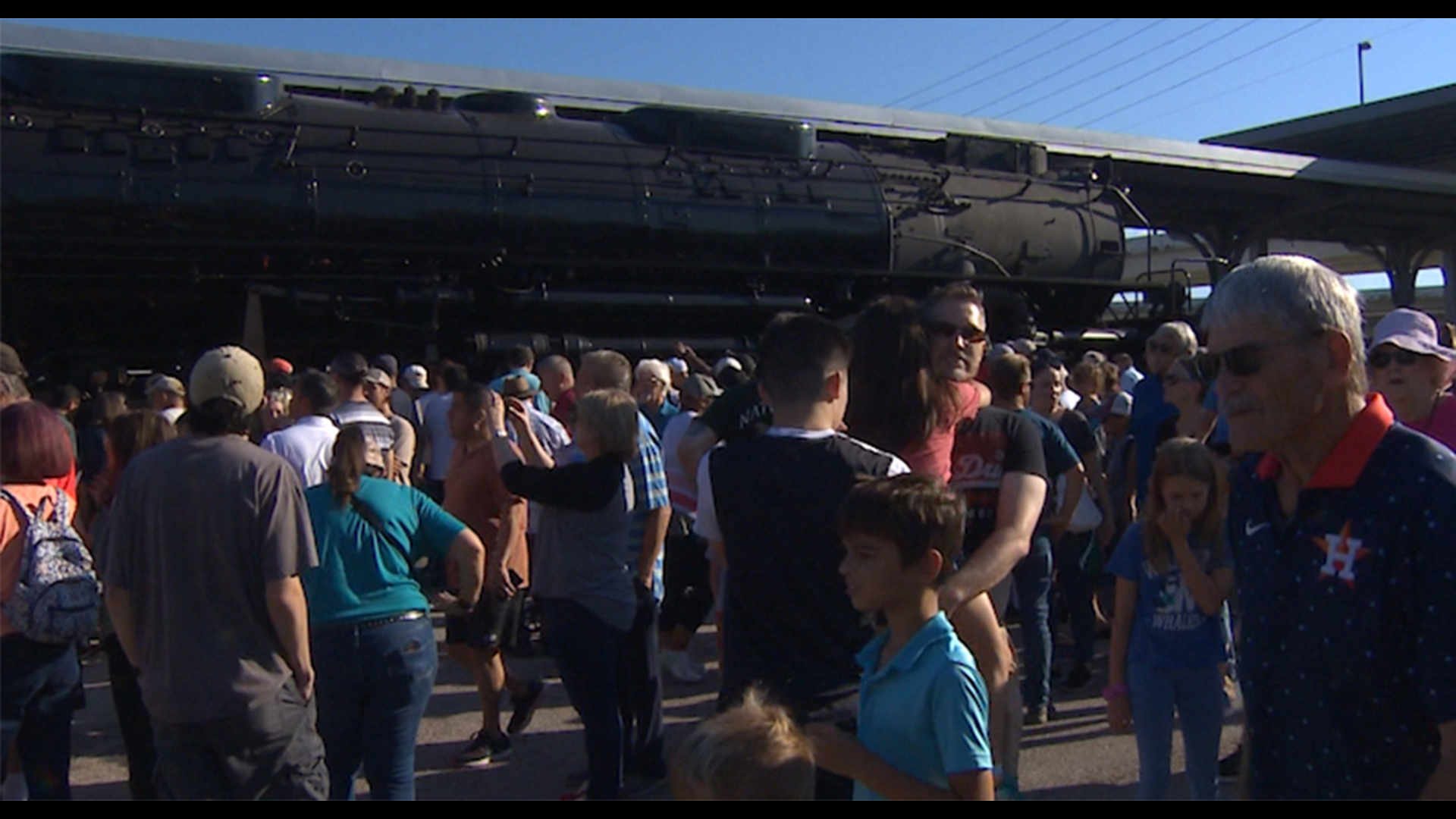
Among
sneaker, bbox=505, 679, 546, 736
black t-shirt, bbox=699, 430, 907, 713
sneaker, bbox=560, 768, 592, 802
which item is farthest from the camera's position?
sneaker, bbox=505, 679, 546, 736

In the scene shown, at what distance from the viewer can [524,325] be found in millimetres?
10859

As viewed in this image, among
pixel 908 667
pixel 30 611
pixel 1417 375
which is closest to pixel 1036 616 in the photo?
pixel 1417 375

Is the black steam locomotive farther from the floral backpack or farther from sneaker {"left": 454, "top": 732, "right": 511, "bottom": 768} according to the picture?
the floral backpack

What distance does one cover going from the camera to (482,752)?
5.54 metres

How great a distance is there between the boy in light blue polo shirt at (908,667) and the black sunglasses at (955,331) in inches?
40.7

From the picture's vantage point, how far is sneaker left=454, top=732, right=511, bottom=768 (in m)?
5.49

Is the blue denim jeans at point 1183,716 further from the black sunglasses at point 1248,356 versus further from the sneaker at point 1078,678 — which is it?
the sneaker at point 1078,678

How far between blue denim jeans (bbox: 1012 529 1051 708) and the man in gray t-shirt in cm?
359

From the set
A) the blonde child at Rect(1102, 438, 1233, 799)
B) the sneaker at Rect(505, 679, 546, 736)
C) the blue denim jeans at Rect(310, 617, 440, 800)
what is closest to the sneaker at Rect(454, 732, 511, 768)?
the sneaker at Rect(505, 679, 546, 736)

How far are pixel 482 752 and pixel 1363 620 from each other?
4.36 meters

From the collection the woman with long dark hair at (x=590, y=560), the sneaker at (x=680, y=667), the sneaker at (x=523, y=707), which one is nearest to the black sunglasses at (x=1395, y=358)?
the woman with long dark hair at (x=590, y=560)

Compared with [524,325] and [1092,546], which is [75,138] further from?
[1092,546]

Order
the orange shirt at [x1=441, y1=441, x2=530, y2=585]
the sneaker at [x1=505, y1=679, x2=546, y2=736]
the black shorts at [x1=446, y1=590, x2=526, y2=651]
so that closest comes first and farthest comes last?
the black shorts at [x1=446, y1=590, x2=526, y2=651]
the orange shirt at [x1=441, y1=441, x2=530, y2=585]
the sneaker at [x1=505, y1=679, x2=546, y2=736]

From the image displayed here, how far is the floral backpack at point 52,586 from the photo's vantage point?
→ 4.13 meters
